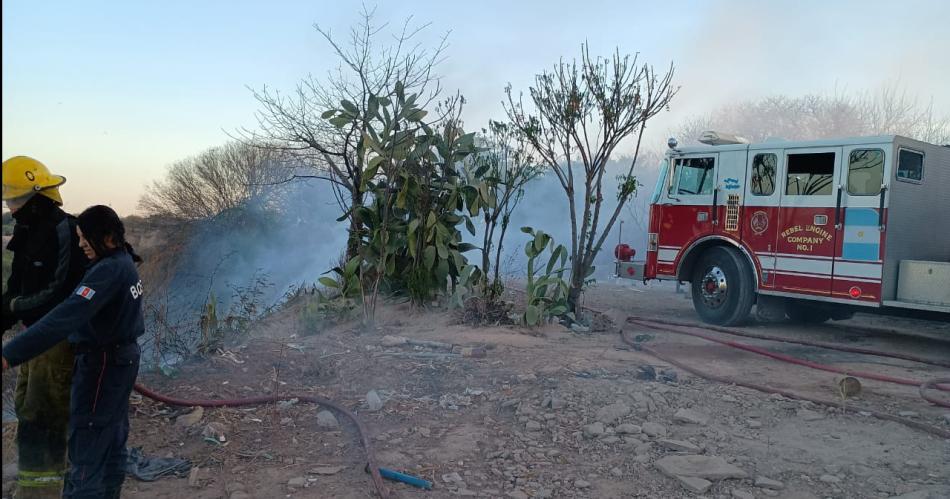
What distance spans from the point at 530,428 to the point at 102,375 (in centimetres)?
273

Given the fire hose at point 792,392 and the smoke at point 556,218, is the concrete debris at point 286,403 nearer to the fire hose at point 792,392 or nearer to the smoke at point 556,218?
the fire hose at point 792,392

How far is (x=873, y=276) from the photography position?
8.19 metres

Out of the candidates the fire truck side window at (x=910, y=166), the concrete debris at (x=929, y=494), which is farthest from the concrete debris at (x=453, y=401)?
the fire truck side window at (x=910, y=166)

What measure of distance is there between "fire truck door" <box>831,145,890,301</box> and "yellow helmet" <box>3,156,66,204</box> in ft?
26.9

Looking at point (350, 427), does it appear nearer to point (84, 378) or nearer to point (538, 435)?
point (538, 435)

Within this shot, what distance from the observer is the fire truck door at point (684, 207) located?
32.8 feet

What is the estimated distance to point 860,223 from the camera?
8344 millimetres

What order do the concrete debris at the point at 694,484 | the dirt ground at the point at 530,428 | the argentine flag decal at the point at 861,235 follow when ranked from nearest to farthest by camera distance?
1. the concrete debris at the point at 694,484
2. the dirt ground at the point at 530,428
3. the argentine flag decal at the point at 861,235

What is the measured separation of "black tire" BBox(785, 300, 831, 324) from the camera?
1004 centimetres

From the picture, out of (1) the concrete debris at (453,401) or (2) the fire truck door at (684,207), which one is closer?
(1) the concrete debris at (453,401)

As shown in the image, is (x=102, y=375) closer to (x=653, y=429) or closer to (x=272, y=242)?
Answer: (x=653, y=429)

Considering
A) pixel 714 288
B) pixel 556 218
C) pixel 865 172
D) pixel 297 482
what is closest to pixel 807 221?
pixel 865 172

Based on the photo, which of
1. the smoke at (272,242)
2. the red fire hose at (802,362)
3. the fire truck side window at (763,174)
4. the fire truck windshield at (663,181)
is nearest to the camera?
the red fire hose at (802,362)

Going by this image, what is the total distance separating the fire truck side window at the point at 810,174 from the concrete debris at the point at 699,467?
224 inches
